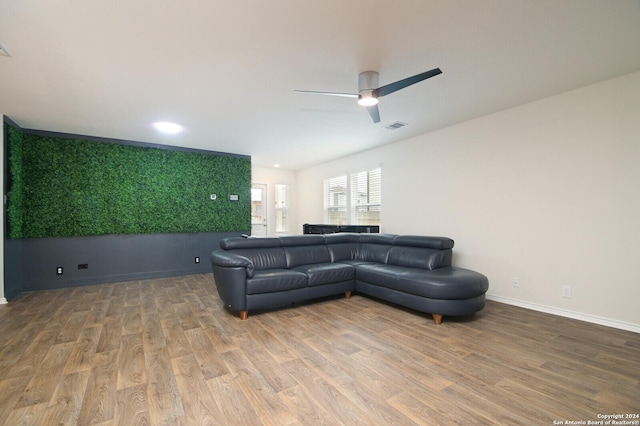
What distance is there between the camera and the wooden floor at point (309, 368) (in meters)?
1.76

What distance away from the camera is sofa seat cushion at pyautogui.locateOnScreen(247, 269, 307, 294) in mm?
3463

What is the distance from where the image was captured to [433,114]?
4.16 m

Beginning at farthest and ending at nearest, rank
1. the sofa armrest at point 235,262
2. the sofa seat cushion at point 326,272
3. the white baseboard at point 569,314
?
the sofa seat cushion at point 326,272 < the sofa armrest at point 235,262 < the white baseboard at point 569,314

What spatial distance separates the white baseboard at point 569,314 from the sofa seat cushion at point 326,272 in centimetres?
209

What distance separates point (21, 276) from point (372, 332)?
5596mm

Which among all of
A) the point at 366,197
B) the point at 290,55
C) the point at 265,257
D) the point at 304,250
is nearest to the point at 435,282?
the point at 304,250

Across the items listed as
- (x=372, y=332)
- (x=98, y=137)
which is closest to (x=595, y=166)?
(x=372, y=332)

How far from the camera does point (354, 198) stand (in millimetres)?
6730

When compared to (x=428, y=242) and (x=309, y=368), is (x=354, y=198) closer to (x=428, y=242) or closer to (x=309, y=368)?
(x=428, y=242)

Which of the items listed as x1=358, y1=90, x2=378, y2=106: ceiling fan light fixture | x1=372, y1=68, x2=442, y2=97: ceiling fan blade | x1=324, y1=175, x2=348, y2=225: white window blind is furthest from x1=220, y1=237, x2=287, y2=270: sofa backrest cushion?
x1=324, y1=175, x2=348, y2=225: white window blind

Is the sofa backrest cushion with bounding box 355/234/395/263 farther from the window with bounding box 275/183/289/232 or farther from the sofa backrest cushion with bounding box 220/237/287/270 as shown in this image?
the window with bounding box 275/183/289/232

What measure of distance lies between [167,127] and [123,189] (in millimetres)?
1764

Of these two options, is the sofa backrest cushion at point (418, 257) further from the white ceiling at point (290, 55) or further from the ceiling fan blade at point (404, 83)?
the ceiling fan blade at point (404, 83)

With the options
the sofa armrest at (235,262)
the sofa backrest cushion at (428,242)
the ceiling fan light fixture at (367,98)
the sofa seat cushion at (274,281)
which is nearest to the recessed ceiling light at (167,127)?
the sofa armrest at (235,262)
